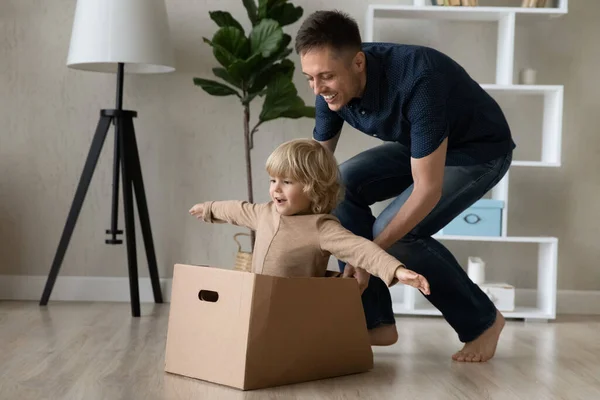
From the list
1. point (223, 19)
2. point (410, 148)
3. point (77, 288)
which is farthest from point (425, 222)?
point (77, 288)

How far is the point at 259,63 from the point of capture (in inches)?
142

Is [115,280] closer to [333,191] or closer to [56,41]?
[56,41]

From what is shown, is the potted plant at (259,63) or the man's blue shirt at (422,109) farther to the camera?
the potted plant at (259,63)

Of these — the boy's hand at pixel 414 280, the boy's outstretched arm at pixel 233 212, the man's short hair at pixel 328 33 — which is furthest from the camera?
the boy's outstretched arm at pixel 233 212

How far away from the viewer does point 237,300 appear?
2033 mm

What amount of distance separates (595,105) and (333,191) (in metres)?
2.14

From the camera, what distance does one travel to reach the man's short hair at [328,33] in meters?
2.16

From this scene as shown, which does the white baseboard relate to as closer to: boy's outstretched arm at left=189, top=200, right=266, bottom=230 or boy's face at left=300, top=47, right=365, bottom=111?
boy's outstretched arm at left=189, top=200, right=266, bottom=230

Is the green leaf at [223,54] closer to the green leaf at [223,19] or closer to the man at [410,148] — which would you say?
the green leaf at [223,19]

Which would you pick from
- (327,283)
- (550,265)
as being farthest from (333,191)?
(550,265)

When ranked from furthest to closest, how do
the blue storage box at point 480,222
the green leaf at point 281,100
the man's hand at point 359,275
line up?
the blue storage box at point 480,222, the green leaf at point 281,100, the man's hand at point 359,275

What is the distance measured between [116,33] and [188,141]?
2.25ft

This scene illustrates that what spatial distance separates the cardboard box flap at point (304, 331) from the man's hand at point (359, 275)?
0.07m

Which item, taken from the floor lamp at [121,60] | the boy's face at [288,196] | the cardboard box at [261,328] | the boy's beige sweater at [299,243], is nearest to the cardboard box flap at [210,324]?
the cardboard box at [261,328]
